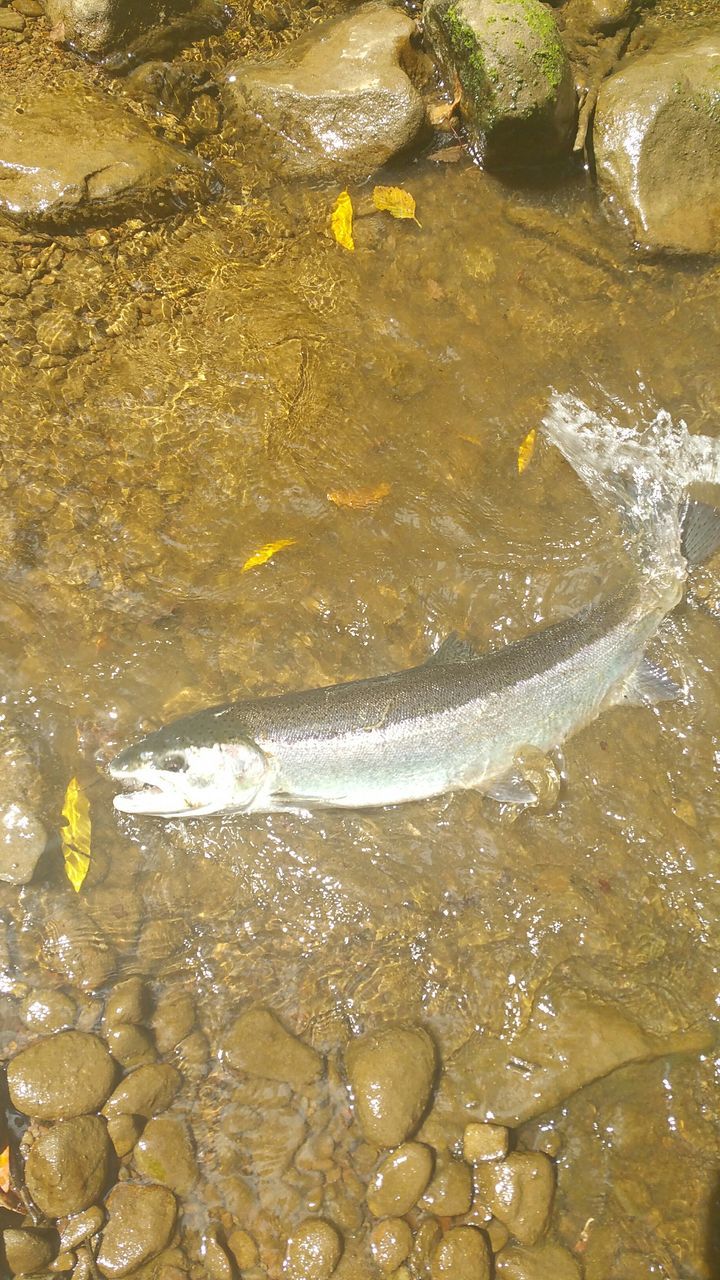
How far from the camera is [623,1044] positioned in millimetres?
3918

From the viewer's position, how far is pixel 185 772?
13.2ft

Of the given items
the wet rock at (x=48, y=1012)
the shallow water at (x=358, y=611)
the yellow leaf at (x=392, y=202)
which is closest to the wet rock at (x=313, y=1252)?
the shallow water at (x=358, y=611)

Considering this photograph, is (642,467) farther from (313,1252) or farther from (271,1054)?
(313,1252)

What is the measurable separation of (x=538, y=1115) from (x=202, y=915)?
2057 mm

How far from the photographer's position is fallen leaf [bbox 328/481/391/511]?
4730 mm

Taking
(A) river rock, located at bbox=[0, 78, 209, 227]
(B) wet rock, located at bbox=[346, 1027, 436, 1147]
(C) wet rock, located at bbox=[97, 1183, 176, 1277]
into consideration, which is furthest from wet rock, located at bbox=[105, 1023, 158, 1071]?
(A) river rock, located at bbox=[0, 78, 209, 227]

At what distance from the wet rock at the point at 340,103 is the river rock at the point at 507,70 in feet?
1.04

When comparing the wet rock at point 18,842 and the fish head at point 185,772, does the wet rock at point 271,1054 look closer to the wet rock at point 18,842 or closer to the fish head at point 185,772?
the fish head at point 185,772

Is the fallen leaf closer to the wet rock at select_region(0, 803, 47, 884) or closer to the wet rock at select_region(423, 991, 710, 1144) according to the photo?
the wet rock at select_region(0, 803, 47, 884)

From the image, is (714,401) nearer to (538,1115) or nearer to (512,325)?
(512,325)

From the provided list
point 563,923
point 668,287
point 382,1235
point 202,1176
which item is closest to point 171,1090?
point 202,1176

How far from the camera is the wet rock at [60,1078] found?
12.3 feet

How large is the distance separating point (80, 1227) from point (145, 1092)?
1.97ft

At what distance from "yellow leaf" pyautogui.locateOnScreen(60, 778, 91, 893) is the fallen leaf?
2321mm
